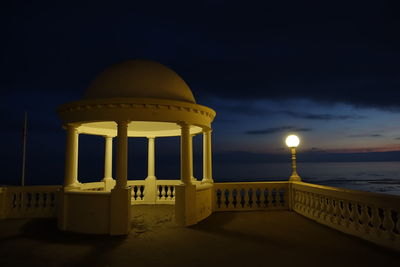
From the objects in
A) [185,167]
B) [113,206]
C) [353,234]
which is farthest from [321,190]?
[113,206]

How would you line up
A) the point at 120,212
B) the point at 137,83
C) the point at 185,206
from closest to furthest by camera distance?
the point at 120,212, the point at 185,206, the point at 137,83

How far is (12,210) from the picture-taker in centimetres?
1063

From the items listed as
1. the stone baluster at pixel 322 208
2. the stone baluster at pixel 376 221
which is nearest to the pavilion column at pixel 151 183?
the stone baluster at pixel 322 208

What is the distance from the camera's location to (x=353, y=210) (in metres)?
7.59

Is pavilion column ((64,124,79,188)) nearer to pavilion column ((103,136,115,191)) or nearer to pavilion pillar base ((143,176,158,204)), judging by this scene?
pavilion column ((103,136,115,191))

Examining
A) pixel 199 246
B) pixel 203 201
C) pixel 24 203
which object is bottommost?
pixel 199 246

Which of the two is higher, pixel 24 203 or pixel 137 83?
pixel 137 83

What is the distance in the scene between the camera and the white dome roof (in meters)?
9.18

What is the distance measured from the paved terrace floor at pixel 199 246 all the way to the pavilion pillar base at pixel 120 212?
365 mm

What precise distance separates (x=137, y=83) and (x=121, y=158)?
2.54 metres

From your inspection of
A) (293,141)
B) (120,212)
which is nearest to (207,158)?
(293,141)

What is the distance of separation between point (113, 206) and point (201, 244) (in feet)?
9.54

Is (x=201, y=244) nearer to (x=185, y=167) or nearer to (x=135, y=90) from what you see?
(x=185, y=167)

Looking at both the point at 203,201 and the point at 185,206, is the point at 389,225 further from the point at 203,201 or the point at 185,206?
the point at 203,201
